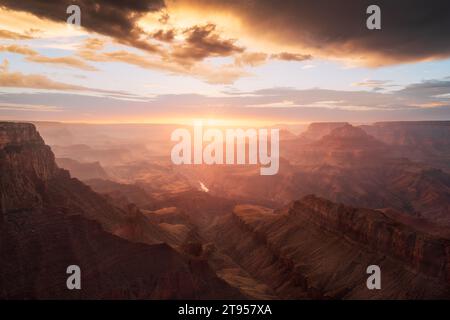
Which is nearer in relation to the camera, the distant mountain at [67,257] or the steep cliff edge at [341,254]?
the distant mountain at [67,257]

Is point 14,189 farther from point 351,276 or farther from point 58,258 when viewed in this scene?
point 351,276

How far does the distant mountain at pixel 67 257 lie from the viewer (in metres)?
Answer: 50.2

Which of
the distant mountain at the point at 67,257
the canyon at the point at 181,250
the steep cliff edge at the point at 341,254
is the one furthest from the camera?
the steep cliff edge at the point at 341,254

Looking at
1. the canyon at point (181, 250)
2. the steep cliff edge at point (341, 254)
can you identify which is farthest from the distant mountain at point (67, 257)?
the steep cliff edge at point (341, 254)

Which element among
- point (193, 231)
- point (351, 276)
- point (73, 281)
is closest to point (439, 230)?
point (351, 276)

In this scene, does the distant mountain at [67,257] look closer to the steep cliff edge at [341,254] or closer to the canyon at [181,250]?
the canyon at [181,250]

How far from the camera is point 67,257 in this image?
2116 inches

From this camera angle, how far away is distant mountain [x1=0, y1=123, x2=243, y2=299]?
165ft

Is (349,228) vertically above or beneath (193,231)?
above

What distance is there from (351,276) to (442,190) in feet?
506

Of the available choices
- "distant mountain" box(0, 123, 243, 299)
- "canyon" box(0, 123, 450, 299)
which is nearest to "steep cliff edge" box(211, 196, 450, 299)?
"canyon" box(0, 123, 450, 299)

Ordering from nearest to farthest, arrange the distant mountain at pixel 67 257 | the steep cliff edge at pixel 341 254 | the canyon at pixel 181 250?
1. the distant mountain at pixel 67 257
2. the canyon at pixel 181 250
3. the steep cliff edge at pixel 341 254

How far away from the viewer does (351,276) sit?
67625 mm

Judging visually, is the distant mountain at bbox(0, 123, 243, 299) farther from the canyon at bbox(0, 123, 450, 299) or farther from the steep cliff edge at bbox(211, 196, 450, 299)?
the steep cliff edge at bbox(211, 196, 450, 299)
